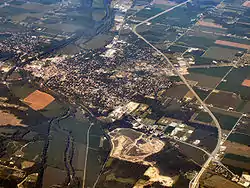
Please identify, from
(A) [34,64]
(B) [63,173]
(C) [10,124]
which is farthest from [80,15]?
(B) [63,173]

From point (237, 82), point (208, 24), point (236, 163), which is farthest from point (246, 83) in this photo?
point (208, 24)

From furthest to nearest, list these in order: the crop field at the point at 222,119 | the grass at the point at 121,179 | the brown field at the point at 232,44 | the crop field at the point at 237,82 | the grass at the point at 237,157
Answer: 1. the brown field at the point at 232,44
2. the crop field at the point at 237,82
3. the crop field at the point at 222,119
4. the grass at the point at 237,157
5. the grass at the point at 121,179

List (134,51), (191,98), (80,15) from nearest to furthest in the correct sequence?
(191,98), (134,51), (80,15)

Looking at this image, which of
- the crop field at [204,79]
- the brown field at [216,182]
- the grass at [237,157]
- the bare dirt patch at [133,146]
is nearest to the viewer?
the brown field at [216,182]

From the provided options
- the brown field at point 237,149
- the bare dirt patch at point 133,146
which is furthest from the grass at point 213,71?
the bare dirt patch at point 133,146

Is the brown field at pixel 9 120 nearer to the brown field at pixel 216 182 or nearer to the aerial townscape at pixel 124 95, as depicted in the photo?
the aerial townscape at pixel 124 95

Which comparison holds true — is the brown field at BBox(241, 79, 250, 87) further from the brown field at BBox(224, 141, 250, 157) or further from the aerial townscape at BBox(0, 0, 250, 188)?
the brown field at BBox(224, 141, 250, 157)

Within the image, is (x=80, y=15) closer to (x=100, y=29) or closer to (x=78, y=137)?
(x=100, y=29)
